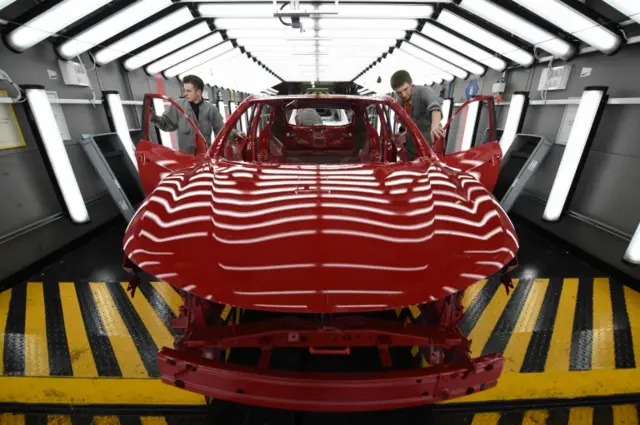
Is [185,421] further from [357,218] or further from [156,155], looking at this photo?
[156,155]

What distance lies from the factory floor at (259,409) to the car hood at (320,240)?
0.87 meters

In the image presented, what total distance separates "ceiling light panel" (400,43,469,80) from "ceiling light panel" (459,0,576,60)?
2.80 meters

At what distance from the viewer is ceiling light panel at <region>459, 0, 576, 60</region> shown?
12.0ft

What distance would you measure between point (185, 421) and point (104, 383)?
1.56ft

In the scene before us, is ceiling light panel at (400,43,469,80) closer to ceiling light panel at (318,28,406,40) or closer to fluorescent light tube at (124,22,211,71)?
ceiling light panel at (318,28,406,40)

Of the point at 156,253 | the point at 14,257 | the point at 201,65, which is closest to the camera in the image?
the point at 156,253

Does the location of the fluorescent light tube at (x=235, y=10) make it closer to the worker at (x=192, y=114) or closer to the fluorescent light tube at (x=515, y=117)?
the worker at (x=192, y=114)

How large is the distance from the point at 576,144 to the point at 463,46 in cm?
296

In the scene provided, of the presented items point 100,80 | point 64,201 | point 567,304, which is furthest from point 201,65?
point 567,304

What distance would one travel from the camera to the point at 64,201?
3.39 m

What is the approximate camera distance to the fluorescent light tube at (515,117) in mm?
4164

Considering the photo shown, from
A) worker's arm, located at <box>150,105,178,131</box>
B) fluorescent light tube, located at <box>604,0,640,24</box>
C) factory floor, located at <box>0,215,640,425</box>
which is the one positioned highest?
fluorescent light tube, located at <box>604,0,640,24</box>

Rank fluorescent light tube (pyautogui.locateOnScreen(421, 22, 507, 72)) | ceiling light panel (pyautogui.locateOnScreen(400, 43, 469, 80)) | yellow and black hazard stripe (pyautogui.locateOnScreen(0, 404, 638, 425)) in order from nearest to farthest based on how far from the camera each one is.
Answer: yellow and black hazard stripe (pyautogui.locateOnScreen(0, 404, 638, 425)), fluorescent light tube (pyautogui.locateOnScreen(421, 22, 507, 72)), ceiling light panel (pyautogui.locateOnScreen(400, 43, 469, 80))

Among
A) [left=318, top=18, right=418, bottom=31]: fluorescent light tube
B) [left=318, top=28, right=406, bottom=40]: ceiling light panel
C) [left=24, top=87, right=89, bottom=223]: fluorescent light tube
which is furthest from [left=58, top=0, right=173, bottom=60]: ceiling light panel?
[left=318, top=28, right=406, bottom=40]: ceiling light panel
